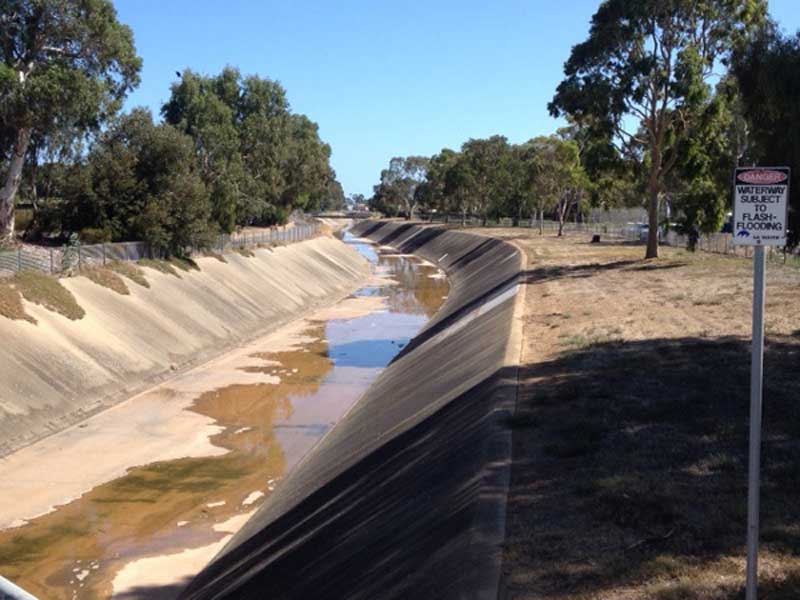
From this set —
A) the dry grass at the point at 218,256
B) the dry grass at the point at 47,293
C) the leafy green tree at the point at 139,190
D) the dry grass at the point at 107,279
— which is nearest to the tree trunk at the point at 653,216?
the leafy green tree at the point at 139,190

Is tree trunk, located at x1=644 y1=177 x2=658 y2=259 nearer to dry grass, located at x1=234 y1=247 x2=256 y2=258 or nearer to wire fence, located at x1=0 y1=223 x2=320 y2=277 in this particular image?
wire fence, located at x1=0 y1=223 x2=320 y2=277

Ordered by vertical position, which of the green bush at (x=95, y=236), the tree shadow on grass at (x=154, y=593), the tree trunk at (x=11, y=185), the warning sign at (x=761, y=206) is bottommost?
the tree shadow on grass at (x=154, y=593)

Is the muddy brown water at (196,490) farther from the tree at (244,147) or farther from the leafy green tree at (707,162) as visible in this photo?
the tree at (244,147)

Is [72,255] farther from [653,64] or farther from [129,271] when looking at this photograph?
[653,64]

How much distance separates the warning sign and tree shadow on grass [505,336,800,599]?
3.19 metres

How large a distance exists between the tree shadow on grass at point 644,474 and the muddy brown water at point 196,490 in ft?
24.3

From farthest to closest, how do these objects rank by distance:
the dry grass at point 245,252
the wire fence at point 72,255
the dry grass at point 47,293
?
the dry grass at point 245,252 → the wire fence at point 72,255 → the dry grass at point 47,293

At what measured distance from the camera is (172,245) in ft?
152

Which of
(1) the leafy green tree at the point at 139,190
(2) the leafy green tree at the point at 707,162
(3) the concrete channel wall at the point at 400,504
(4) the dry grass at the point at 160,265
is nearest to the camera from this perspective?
(3) the concrete channel wall at the point at 400,504

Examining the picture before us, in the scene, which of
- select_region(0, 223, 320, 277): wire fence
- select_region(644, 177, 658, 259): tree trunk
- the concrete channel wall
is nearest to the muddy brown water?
the concrete channel wall

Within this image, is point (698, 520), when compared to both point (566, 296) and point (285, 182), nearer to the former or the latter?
point (566, 296)

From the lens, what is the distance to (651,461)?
10.6m

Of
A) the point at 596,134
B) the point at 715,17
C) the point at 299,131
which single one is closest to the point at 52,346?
the point at 596,134

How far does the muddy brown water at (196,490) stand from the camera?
1501 cm
